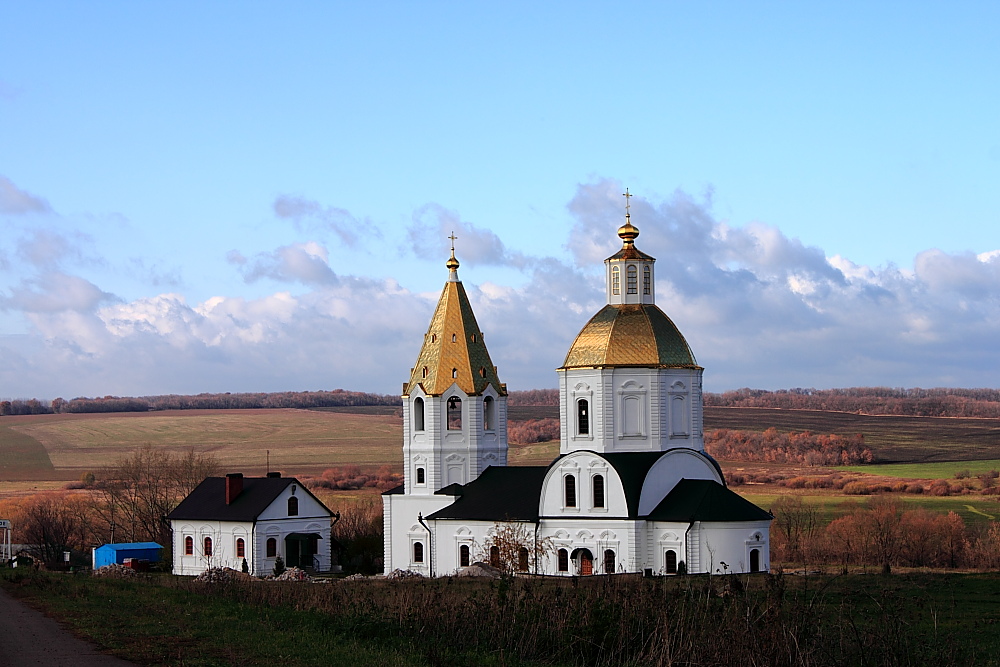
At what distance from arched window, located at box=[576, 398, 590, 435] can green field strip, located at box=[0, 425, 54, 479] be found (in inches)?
2353

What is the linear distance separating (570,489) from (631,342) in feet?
19.1

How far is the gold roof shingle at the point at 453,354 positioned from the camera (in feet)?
169

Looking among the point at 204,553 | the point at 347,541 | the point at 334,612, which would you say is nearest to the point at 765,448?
the point at 347,541

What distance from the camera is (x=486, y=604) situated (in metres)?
18.1

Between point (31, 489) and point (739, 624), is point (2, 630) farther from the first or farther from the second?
point (31, 489)

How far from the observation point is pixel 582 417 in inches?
1802

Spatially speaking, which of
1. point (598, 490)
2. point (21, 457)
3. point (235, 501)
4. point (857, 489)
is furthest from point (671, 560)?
point (21, 457)

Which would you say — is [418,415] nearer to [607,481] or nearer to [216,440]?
[607,481]

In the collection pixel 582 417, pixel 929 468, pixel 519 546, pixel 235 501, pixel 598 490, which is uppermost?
pixel 582 417

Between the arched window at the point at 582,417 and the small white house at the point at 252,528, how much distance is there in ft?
51.2

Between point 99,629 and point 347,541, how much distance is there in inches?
1725

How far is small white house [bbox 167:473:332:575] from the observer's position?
177 ft

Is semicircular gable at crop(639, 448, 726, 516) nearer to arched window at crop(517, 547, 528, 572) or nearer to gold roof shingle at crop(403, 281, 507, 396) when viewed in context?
arched window at crop(517, 547, 528, 572)

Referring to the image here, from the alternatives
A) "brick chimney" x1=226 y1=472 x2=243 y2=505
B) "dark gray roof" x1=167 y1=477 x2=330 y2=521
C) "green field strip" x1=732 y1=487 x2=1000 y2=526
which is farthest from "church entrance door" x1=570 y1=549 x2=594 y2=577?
"green field strip" x1=732 y1=487 x2=1000 y2=526
